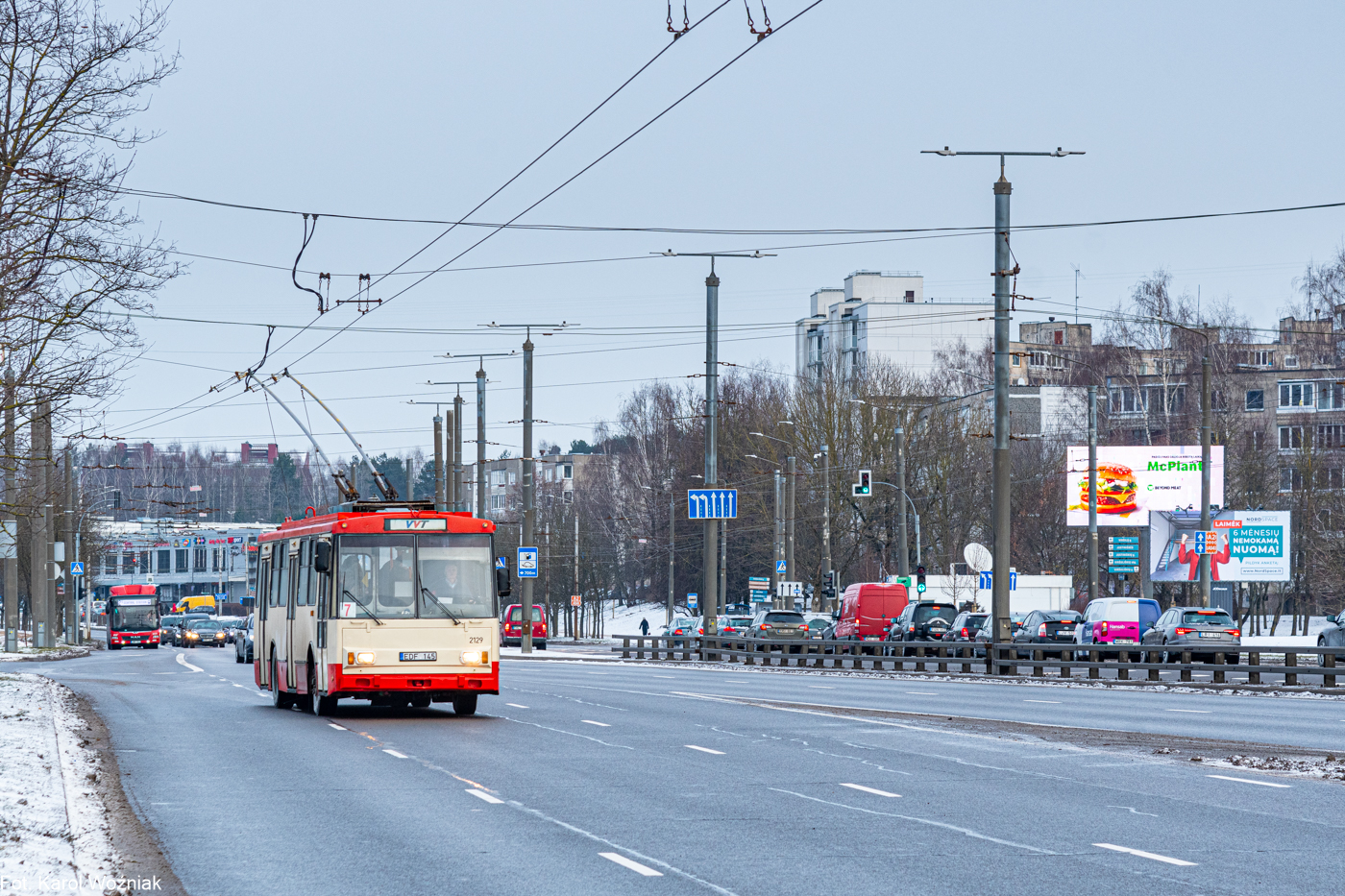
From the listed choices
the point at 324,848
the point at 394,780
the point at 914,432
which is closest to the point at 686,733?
the point at 394,780

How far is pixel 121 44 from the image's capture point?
24.2 metres

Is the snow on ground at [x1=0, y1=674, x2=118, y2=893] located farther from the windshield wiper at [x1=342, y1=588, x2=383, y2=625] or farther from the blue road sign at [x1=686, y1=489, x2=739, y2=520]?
the blue road sign at [x1=686, y1=489, x2=739, y2=520]

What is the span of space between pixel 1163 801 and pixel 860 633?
3995 centimetres

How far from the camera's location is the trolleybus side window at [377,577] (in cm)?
2356

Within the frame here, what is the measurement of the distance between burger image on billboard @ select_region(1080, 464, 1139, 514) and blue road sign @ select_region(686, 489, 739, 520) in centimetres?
2714

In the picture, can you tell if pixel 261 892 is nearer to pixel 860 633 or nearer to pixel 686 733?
pixel 686 733

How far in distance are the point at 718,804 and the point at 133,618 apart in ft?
255

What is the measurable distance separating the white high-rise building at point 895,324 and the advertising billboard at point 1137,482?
44948 millimetres

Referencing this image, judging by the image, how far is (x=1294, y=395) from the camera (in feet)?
333

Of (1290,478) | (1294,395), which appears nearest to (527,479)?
(1290,478)

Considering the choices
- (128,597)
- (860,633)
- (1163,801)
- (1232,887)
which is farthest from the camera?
(128,597)

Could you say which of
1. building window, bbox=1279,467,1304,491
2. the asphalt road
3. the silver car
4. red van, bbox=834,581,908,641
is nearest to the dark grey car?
red van, bbox=834,581,908,641

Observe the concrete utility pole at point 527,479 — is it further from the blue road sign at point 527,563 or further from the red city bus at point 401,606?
the red city bus at point 401,606

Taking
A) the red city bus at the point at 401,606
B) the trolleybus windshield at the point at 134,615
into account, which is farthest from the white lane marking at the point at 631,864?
the trolleybus windshield at the point at 134,615
